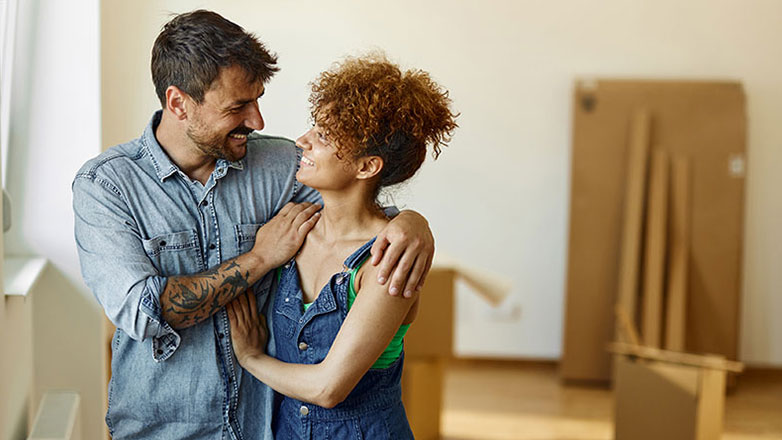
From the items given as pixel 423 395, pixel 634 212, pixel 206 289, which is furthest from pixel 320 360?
pixel 634 212

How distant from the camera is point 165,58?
1.53 meters

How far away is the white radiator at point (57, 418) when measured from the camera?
5.32 ft

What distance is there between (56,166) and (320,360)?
86cm

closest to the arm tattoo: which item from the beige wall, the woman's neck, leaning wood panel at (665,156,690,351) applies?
the woman's neck

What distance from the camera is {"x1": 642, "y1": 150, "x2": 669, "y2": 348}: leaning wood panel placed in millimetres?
4227

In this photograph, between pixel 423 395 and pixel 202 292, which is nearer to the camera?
pixel 202 292

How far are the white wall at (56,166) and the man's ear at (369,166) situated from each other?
74 cm

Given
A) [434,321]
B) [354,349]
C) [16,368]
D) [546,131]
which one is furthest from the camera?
[546,131]

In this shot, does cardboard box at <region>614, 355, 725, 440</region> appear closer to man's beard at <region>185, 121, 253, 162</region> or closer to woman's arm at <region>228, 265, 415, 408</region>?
woman's arm at <region>228, 265, 415, 408</region>

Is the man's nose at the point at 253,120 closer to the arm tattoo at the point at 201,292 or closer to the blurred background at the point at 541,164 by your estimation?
the arm tattoo at the point at 201,292

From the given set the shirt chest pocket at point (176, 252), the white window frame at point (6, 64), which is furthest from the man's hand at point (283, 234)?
A: the white window frame at point (6, 64)

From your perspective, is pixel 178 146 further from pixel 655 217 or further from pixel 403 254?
pixel 655 217

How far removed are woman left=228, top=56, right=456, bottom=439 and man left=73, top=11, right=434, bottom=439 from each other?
0.05m

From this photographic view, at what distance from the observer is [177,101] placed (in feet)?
5.02
